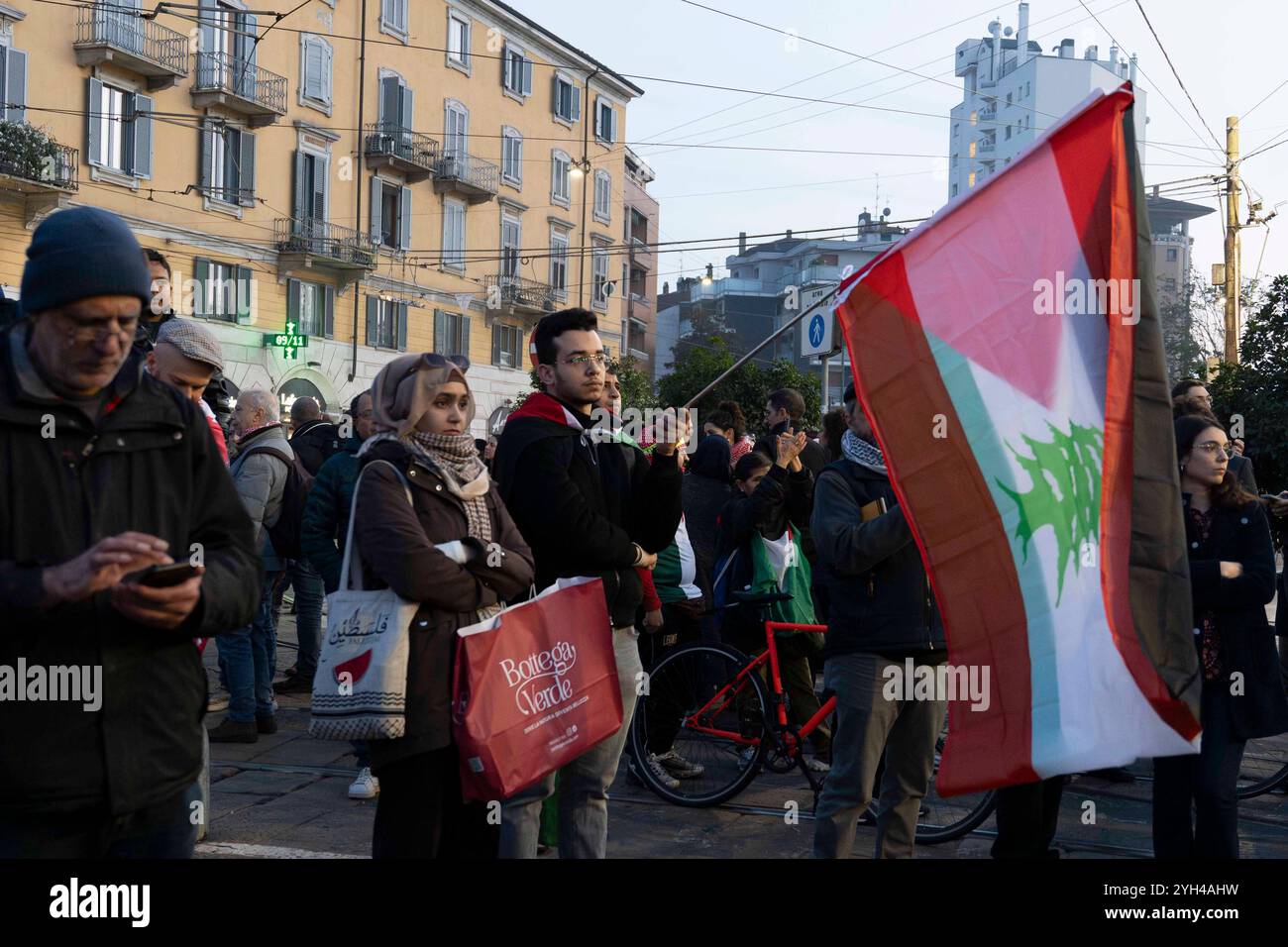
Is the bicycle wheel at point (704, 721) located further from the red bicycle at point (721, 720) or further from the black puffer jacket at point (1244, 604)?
the black puffer jacket at point (1244, 604)

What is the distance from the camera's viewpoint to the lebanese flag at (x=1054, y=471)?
350 cm

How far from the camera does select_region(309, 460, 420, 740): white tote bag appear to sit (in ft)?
11.3

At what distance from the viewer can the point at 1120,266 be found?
3.60m

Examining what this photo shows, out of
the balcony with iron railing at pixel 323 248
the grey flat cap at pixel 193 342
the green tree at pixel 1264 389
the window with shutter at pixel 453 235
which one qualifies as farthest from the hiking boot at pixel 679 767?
the window with shutter at pixel 453 235

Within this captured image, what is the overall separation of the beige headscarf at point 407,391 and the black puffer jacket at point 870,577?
131 centimetres

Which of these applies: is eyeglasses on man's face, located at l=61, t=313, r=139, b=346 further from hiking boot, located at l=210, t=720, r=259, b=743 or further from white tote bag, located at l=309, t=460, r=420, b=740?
hiking boot, located at l=210, t=720, r=259, b=743

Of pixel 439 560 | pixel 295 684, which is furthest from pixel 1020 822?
pixel 295 684

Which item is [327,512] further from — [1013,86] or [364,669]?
[1013,86]

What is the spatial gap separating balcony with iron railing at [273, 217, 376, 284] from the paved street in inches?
1054

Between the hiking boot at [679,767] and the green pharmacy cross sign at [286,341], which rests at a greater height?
the green pharmacy cross sign at [286,341]

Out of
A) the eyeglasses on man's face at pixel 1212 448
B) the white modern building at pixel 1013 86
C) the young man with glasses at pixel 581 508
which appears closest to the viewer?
the young man with glasses at pixel 581 508

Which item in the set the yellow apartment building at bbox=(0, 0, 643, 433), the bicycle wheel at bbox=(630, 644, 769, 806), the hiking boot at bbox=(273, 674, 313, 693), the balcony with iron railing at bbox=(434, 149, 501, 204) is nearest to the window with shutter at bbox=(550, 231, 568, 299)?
→ the yellow apartment building at bbox=(0, 0, 643, 433)

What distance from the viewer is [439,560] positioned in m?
3.60
